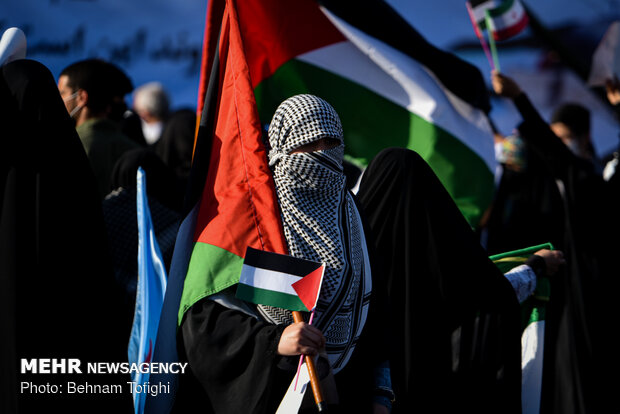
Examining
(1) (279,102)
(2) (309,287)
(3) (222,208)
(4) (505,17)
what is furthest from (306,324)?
Answer: (4) (505,17)

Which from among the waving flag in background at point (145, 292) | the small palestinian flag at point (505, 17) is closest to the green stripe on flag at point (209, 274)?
the waving flag in background at point (145, 292)

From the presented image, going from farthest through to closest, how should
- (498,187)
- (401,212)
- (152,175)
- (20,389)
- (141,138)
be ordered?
(498,187) → (141,138) → (152,175) → (401,212) → (20,389)

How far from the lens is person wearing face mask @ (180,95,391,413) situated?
232 centimetres

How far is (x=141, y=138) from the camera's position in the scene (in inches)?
195

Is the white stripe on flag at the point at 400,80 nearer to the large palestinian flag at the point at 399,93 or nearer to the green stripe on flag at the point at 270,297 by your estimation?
the large palestinian flag at the point at 399,93

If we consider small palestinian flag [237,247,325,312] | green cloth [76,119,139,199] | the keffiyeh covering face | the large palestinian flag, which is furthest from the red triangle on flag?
the large palestinian flag

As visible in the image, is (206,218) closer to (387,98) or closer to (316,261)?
(316,261)

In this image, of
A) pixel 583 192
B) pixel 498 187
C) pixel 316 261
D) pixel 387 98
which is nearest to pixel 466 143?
pixel 387 98

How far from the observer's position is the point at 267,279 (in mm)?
2346

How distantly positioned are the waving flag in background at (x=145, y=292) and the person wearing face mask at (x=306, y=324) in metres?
0.43

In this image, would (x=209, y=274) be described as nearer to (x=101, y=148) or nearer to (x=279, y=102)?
(x=279, y=102)

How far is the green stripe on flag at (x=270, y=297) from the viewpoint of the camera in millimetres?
2336

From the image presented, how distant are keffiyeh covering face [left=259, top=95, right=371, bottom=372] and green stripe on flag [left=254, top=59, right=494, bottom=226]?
1.75 metres

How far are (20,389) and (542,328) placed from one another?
2.50 m
